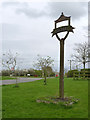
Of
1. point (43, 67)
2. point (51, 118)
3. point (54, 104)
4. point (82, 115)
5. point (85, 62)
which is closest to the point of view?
point (51, 118)

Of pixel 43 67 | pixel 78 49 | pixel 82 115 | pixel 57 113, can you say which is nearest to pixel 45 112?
pixel 57 113

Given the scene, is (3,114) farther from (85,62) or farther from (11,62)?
(85,62)

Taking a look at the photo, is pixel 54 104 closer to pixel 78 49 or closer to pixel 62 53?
pixel 62 53

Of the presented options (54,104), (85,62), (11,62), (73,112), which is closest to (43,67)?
(11,62)

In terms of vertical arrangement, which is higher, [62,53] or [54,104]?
[62,53]

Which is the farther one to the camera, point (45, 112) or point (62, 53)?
point (62, 53)

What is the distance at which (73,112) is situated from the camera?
4.46 meters

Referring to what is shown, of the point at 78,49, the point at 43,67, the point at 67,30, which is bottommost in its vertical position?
the point at 43,67

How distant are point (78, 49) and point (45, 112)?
3009cm

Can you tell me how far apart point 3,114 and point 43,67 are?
1084 cm

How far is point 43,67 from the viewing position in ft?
49.5

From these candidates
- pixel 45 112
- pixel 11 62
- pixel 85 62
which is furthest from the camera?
pixel 85 62

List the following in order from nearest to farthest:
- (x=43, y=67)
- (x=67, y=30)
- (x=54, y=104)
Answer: (x=54, y=104) < (x=67, y=30) < (x=43, y=67)

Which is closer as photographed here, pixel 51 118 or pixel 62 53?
pixel 51 118
